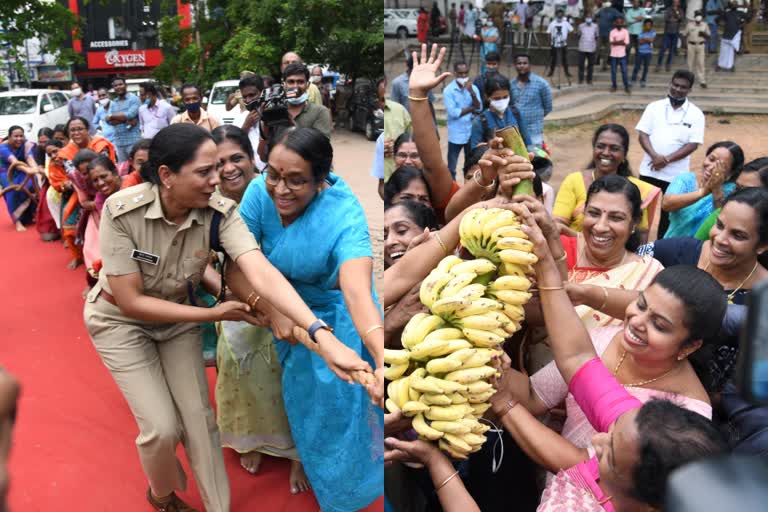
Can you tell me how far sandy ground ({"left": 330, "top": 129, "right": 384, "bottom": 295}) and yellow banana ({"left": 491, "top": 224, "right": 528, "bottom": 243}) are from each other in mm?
4229

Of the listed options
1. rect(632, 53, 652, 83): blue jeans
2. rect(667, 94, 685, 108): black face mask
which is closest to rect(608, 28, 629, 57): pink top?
rect(632, 53, 652, 83): blue jeans

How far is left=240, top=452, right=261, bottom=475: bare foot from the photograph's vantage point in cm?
340

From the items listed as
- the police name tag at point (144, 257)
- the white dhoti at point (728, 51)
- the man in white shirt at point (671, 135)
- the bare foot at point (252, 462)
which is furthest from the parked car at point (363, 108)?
the police name tag at point (144, 257)

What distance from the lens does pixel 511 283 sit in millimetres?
1780

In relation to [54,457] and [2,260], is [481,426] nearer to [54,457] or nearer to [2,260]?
[54,457]

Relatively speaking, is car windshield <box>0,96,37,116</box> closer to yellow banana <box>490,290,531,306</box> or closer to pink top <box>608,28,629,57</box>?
pink top <box>608,28,629,57</box>

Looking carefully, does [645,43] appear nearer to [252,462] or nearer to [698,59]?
[698,59]

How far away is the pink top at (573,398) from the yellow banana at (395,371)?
18.0 inches

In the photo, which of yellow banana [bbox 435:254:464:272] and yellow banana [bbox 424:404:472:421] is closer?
yellow banana [bbox 424:404:472:421]

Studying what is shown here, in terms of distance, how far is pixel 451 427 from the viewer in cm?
166

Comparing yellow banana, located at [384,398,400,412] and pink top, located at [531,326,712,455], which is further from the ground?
yellow banana, located at [384,398,400,412]

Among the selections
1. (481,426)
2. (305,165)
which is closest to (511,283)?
(481,426)

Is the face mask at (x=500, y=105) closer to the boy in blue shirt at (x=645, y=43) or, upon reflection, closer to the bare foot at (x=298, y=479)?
the bare foot at (x=298, y=479)

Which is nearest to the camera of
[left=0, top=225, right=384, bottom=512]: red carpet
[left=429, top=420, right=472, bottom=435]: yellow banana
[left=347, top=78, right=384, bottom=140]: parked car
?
[left=429, top=420, right=472, bottom=435]: yellow banana
